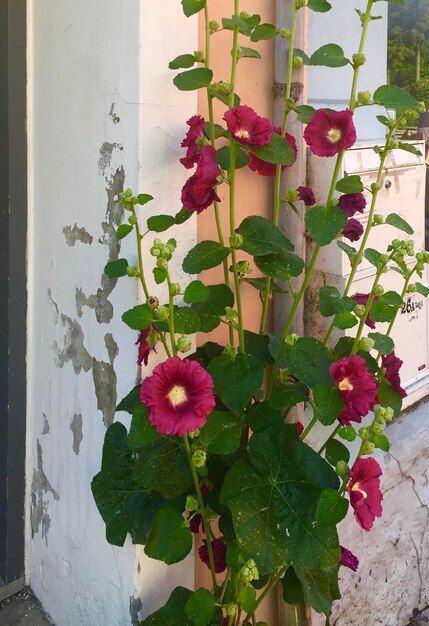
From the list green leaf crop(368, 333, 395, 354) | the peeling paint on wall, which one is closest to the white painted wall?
the peeling paint on wall

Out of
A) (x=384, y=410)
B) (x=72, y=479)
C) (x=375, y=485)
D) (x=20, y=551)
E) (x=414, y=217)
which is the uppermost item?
(x=414, y=217)

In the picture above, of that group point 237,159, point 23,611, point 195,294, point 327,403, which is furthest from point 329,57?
point 23,611

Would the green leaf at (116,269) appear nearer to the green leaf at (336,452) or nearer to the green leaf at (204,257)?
the green leaf at (204,257)

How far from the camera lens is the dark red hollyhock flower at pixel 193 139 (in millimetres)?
1271

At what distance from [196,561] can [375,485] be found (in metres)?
0.58

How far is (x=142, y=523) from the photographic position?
132 centimetres

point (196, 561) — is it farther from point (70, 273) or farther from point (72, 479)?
point (70, 273)

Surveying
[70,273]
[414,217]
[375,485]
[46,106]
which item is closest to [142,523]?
[375,485]

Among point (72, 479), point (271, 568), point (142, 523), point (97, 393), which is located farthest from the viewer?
point (72, 479)

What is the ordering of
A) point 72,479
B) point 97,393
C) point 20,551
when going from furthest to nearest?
point 20,551 → point 72,479 → point 97,393

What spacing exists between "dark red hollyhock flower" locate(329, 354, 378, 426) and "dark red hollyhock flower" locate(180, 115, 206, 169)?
0.46 m

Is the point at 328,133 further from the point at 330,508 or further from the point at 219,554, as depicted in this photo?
the point at 219,554

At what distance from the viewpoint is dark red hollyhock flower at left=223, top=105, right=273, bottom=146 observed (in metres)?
1.13

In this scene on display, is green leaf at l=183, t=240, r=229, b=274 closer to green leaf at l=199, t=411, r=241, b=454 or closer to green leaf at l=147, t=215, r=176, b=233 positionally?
green leaf at l=147, t=215, r=176, b=233
